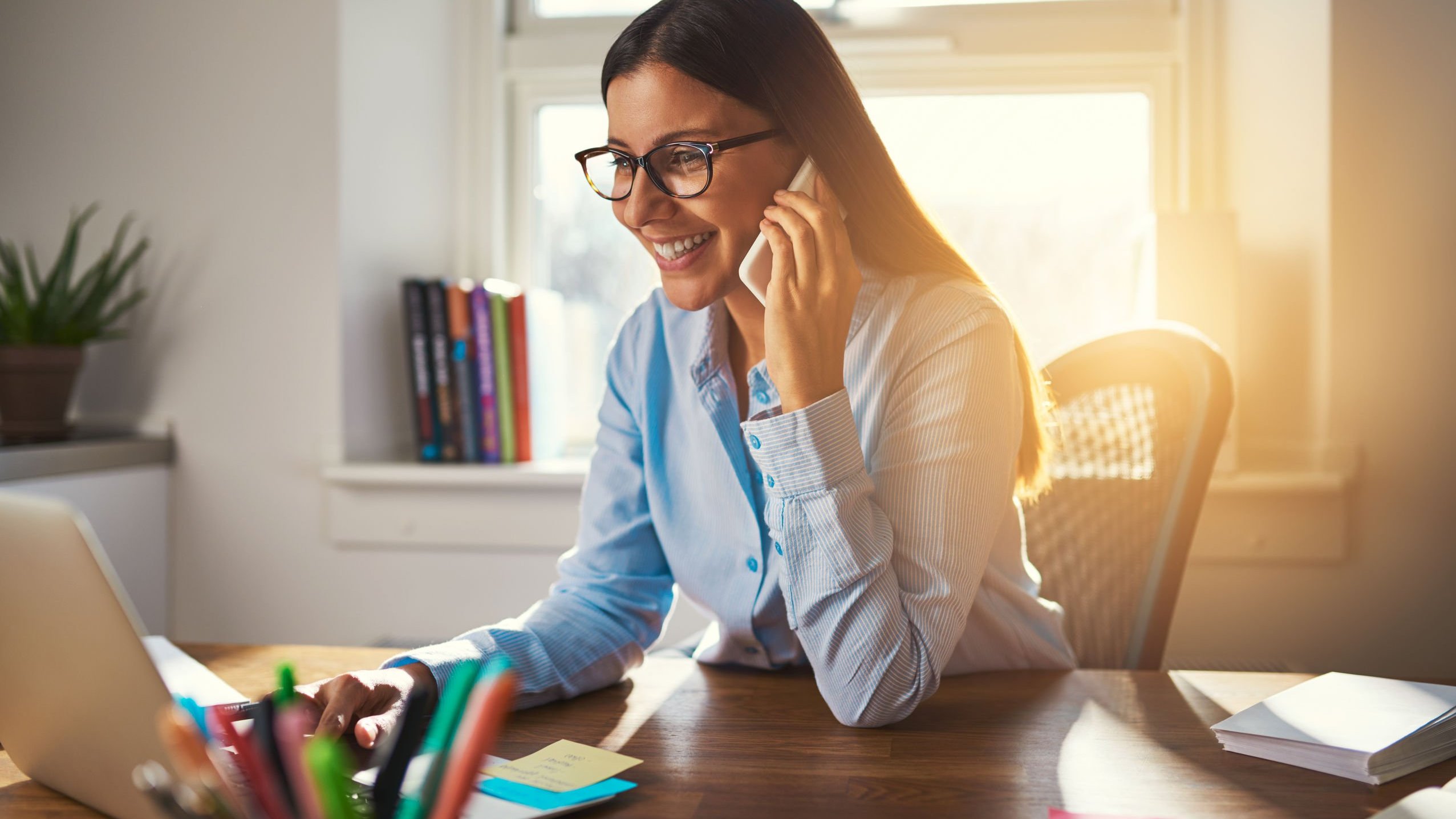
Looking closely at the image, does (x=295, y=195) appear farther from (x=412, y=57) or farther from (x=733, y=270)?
(x=733, y=270)

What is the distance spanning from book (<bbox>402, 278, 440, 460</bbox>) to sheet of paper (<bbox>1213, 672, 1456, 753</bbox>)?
168 centimetres

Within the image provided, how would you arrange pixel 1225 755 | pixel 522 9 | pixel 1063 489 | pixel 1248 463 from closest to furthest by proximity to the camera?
1. pixel 1225 755
2. pixel 1063 489
3. pixel 1248 463
4. pixel 522 9

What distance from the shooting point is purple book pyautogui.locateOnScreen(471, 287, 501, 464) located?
84.3 inches

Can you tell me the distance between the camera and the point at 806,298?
3.43 feet

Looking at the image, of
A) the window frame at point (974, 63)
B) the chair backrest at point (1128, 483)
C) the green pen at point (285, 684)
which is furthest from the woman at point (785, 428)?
the window frame at point (974, 63)

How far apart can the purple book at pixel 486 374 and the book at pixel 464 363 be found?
0.03 feet

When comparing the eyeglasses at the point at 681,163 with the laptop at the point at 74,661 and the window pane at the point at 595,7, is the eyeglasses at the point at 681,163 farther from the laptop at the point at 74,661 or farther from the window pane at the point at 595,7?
the window pane at the point at 595,7

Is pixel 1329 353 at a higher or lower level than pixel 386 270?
lower

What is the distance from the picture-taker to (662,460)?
1274mm

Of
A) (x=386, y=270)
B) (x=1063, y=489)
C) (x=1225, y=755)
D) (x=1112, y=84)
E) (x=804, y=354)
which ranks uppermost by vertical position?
(x=1112, y=84)

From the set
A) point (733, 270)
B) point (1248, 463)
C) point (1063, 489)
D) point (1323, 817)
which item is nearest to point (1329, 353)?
point (1248, 463)

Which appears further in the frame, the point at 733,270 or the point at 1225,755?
the point at 733,270

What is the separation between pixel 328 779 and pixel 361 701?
A: 0.51 m

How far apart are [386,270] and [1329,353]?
72.7 inches
